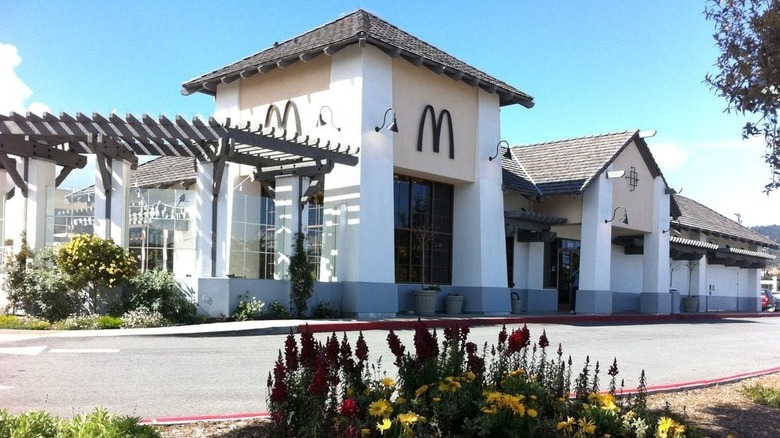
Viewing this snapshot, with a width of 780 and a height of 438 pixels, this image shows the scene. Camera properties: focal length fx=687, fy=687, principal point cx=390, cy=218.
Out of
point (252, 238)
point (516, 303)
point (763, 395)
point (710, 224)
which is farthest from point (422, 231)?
point (710, 224)

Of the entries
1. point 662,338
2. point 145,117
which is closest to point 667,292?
point 662,338

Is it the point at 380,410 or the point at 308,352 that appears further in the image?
the point at 308,352

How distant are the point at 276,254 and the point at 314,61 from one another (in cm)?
557

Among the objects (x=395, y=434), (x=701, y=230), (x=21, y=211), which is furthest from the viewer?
(x=701, y=230)

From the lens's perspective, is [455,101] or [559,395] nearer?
[559,395]

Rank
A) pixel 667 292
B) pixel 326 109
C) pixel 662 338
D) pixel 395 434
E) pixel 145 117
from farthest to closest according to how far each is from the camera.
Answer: pixel 667 292
pixel 326 109
pixel 662 338
pixel 145 117
pixel 395 434

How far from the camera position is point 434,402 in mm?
4703

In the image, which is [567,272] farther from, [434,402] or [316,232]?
[434,402]

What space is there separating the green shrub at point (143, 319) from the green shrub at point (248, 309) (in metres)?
1.73

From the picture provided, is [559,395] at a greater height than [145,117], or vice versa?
[145,117]

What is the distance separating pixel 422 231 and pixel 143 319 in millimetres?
9453

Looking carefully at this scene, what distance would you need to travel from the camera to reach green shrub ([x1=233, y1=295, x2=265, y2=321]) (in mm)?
15570

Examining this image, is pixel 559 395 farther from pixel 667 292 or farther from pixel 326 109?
pixel 667 292

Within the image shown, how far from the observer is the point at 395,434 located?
167 inches
